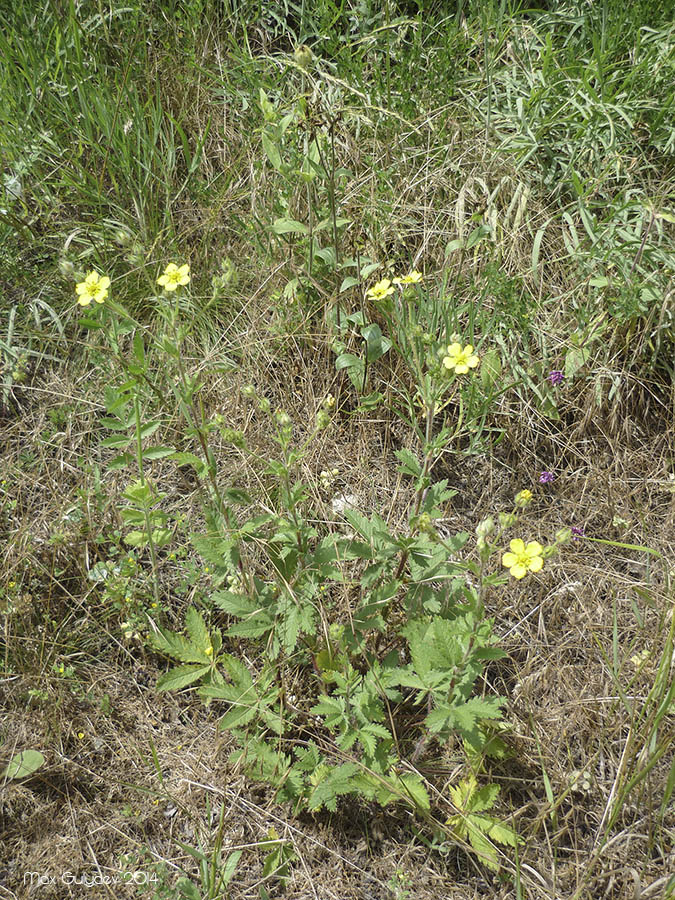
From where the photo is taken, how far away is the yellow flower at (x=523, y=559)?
148 cm

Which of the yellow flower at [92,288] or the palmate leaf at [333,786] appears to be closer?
the palmate leaf at [333,786]

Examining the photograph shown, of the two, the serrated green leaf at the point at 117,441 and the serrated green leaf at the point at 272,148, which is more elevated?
the serrated green leaf at the point at 272,148

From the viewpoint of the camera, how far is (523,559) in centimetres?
152

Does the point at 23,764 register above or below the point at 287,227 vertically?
below

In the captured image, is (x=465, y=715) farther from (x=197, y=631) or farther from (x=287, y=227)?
(x=287, y=227)

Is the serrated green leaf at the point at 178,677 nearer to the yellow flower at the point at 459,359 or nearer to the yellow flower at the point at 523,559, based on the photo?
the yellow flower at the point at 523,559

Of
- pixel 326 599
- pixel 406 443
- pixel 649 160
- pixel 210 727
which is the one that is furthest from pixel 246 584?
pixel 649 160

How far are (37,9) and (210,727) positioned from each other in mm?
2832

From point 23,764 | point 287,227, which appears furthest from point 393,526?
point 23,764

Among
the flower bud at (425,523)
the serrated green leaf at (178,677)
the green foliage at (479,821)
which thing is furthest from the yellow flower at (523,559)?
the serrated green leaf at (178,677)

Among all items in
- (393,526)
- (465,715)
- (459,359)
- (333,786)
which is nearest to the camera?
(465,715)

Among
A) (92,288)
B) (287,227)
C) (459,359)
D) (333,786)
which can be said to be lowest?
(333,786)

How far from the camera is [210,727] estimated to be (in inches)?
75.9

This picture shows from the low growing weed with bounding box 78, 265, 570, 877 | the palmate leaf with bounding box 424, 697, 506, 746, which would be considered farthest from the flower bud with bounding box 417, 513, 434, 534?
the palmate leaf with bounding box 424, 697, 506, 746
